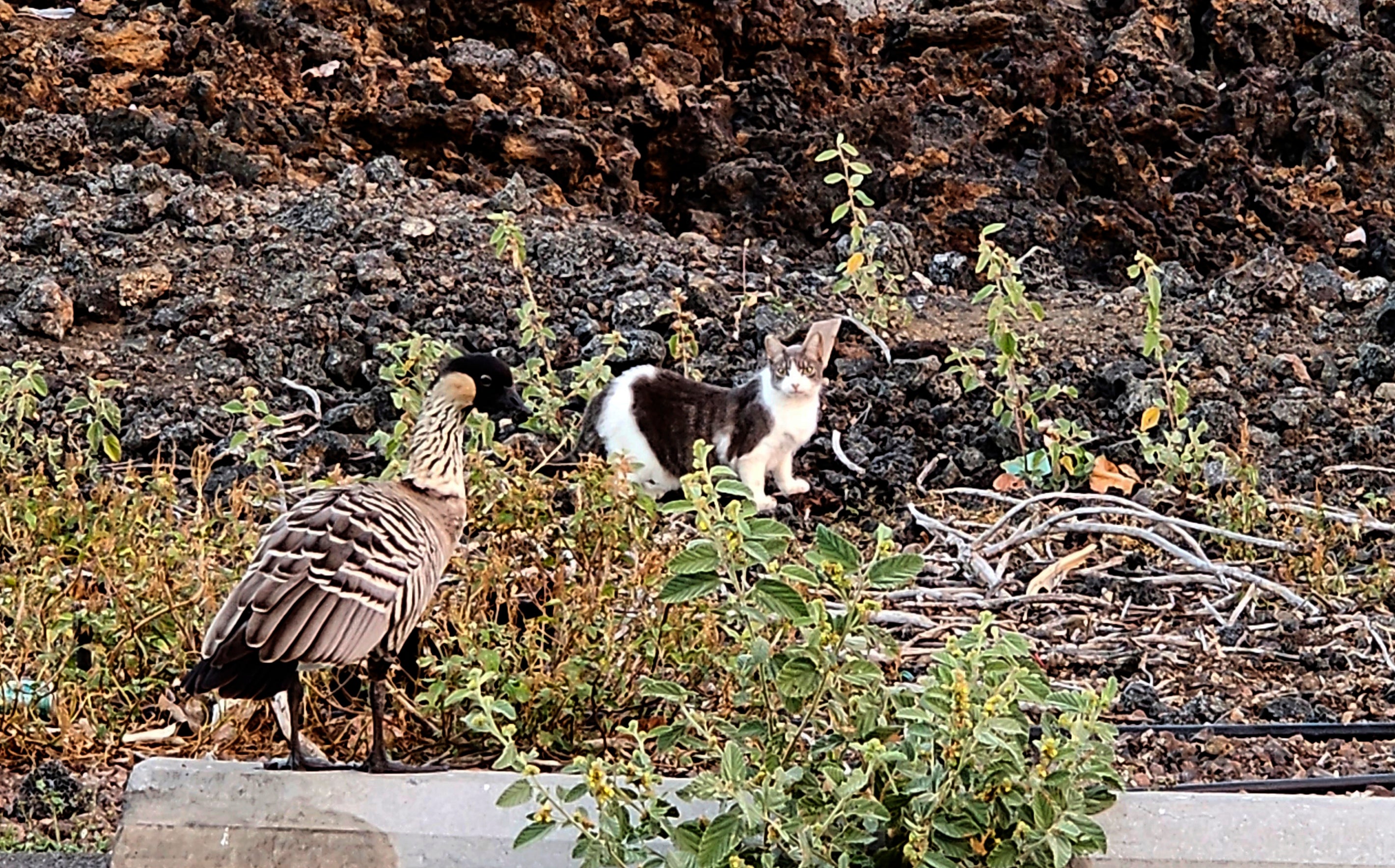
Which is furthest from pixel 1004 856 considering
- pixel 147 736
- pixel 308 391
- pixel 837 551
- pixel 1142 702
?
pixel 308 391

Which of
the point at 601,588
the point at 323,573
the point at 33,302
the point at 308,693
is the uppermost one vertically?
the point at 323,573

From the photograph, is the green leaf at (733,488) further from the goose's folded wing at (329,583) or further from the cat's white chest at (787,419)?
the cat's white chest at (787,419)

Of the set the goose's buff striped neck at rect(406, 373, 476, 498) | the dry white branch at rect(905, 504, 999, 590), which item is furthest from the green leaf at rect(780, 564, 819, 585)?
the dry white branch at rect(905, 504, 999, 590)

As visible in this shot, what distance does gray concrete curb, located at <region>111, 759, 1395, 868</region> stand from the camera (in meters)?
3.29

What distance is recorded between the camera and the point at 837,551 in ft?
10.2

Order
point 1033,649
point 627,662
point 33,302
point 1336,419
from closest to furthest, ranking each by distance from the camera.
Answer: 1. point 627,662
2. point 1033,649
3. point 1336,419
4. point 33,302

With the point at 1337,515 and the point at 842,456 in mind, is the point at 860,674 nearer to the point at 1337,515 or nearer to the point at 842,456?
the point at 1337,515

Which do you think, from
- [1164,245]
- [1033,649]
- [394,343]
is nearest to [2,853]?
[1033,649]

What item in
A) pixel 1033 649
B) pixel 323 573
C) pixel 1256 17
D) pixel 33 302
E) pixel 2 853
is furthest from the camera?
pixel 1256 17

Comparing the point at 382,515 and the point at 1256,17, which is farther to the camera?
the point at 1256,17

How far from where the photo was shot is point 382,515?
3.84 m

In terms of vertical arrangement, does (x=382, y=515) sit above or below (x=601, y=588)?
above

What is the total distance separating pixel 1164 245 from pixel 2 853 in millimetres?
5976

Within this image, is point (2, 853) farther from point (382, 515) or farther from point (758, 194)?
point (758, 194)
